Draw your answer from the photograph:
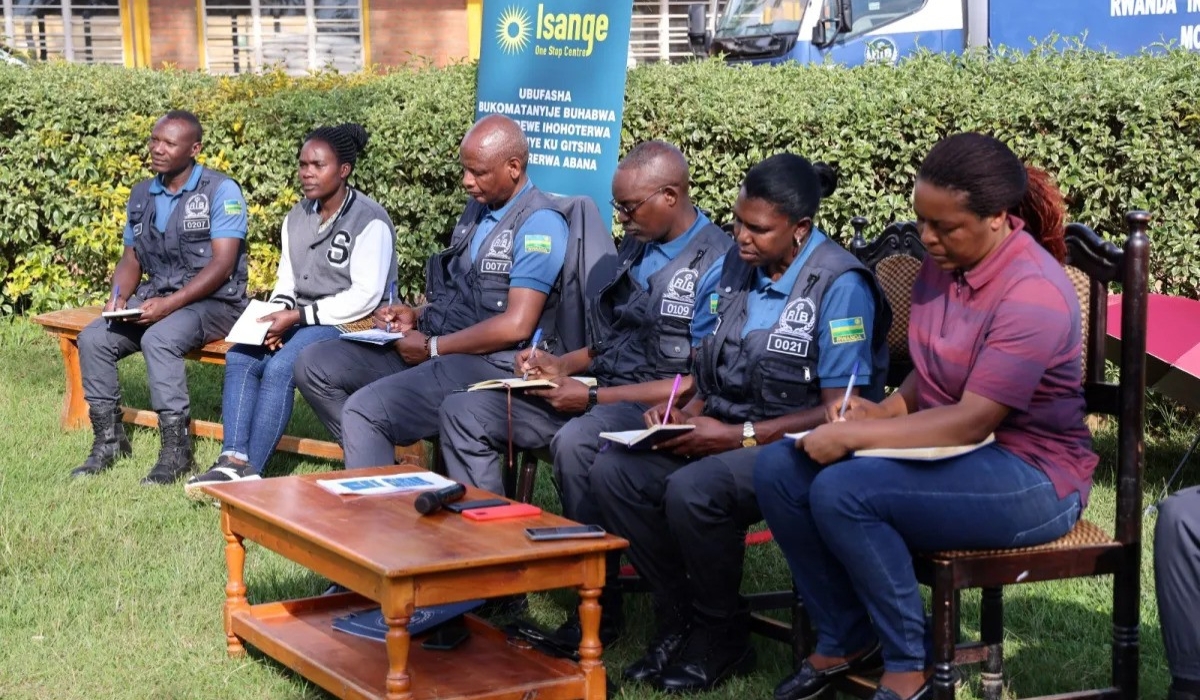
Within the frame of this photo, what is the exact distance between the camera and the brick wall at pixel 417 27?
2055 centimetres

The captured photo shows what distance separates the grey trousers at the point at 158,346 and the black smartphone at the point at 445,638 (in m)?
3.30

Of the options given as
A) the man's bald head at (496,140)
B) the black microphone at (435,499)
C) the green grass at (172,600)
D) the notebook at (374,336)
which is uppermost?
the man's bald head at (496,140)

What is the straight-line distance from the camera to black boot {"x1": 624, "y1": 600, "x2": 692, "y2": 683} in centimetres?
451

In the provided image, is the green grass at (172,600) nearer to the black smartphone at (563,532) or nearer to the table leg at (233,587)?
the table leg at (233,587)

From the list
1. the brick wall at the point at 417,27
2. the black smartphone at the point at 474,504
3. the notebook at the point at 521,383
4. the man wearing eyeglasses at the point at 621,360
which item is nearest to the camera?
the black smartphone at the point at 474,504

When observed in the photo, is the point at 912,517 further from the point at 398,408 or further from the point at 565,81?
the point at 565,81

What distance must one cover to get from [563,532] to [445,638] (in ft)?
2.24

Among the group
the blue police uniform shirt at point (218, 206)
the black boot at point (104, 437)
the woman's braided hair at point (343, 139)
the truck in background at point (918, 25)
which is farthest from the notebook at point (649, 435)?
the truck in background at point (918, 25)

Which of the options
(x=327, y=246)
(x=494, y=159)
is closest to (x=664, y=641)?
(x=494, y=159)

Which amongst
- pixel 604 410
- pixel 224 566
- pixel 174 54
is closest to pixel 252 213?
pixel 224 566

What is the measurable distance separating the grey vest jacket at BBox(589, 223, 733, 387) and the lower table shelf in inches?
44.3

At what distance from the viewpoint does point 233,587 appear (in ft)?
15.9

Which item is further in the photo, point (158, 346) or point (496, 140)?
point (158, 346)

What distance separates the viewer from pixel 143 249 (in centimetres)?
773
